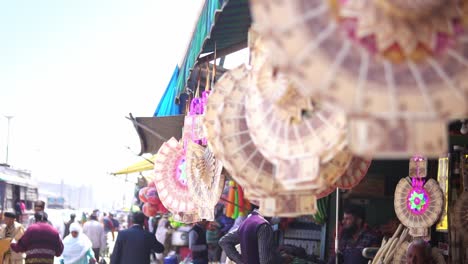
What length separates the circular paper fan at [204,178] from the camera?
4.43 metres

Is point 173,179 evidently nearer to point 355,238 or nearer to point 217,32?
point 217,32

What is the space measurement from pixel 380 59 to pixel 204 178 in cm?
291

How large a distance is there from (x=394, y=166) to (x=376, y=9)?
725 cm

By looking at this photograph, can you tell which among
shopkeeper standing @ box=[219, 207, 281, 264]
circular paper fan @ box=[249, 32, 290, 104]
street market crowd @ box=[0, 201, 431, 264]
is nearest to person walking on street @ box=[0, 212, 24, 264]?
street market crowd @ box=[0, 201, 431, 264]

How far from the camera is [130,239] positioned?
7652 millimetres

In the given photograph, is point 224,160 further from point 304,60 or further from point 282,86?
point 304,60

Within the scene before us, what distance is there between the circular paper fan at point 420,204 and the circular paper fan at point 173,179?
1.94 metres

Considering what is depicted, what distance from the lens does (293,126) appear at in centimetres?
241

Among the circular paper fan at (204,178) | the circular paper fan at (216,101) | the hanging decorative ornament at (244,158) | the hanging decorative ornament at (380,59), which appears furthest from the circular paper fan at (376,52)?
the circular paper fan at (204,178)

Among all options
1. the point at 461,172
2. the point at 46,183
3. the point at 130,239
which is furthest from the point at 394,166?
the point at 46,183

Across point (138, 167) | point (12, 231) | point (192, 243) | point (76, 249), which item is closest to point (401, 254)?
point (192, 243)

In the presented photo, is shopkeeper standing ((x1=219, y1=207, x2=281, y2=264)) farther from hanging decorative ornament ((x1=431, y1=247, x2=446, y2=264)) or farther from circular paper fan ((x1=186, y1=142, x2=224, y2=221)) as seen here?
hanging decorative ornament ((x1=431, y1=247, x2=446, y2=264))

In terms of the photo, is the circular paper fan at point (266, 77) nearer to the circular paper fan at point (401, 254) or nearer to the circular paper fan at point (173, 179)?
the circular paper fan at point (173, 179)

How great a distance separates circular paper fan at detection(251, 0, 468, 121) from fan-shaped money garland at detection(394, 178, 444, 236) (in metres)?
4.10
